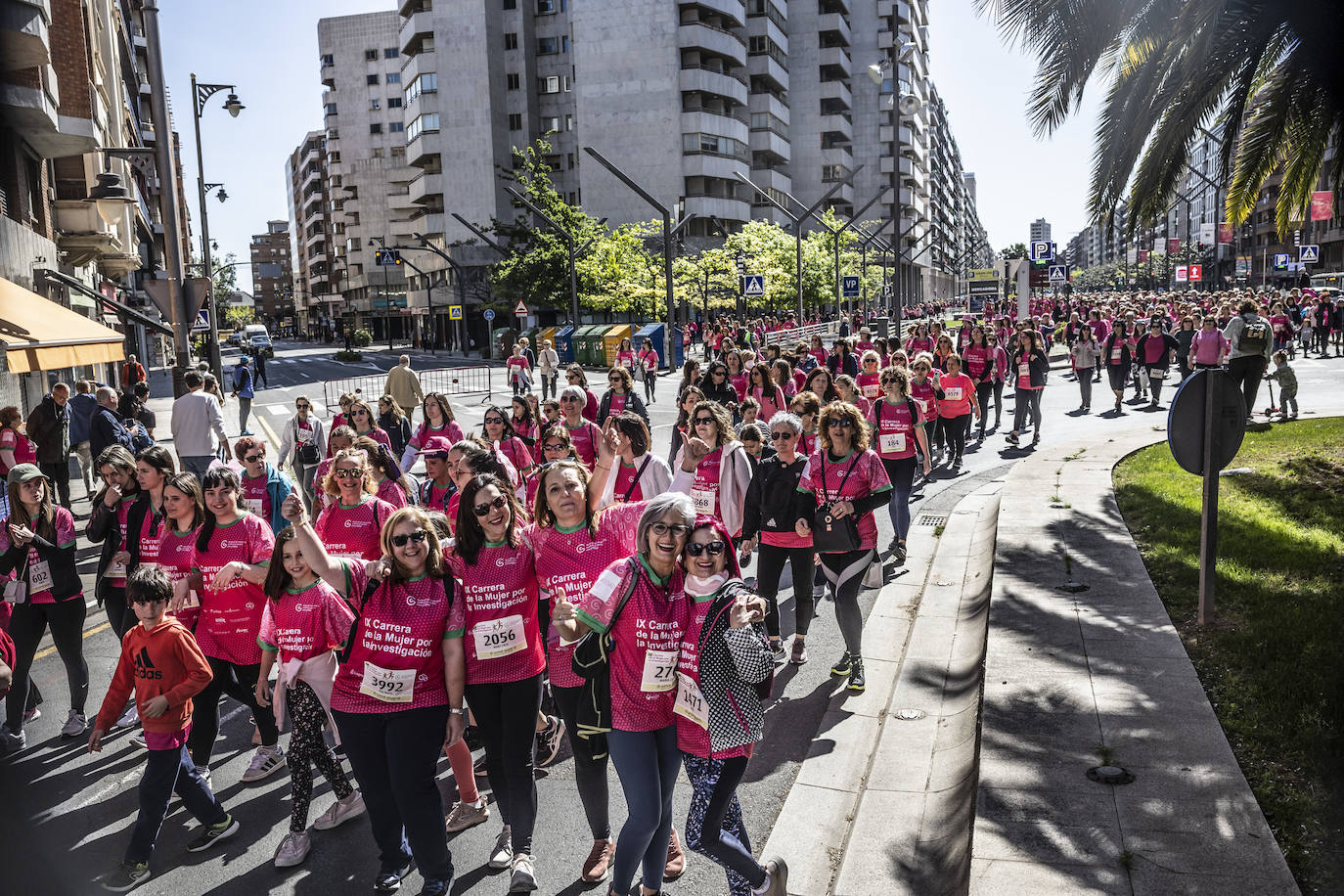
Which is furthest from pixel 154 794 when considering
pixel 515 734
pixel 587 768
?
pixel 587 768

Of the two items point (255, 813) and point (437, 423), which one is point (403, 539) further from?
point (437, 423)

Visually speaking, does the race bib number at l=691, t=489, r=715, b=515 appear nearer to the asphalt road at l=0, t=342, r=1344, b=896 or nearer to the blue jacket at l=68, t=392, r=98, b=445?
the asphalt road at l=0, t=342, r=1344, b=896

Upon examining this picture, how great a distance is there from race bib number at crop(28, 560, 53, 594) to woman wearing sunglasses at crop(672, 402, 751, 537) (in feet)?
13.1

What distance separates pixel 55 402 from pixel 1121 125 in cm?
1288

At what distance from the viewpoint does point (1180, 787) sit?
4.77 metres

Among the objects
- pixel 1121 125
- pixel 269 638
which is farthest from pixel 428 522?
pixel 1121 125

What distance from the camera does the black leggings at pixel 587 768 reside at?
441cm

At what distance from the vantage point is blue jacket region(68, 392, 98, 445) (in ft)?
45.8

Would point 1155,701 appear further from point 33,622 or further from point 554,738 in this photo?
point 33,622

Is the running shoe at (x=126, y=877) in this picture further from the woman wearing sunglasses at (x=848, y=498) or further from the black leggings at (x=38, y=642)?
the woman wearing sunglasses at (x=848, y=498)

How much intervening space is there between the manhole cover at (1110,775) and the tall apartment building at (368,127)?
346ft

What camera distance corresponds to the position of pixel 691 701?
392 centimetres

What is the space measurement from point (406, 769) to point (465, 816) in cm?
108

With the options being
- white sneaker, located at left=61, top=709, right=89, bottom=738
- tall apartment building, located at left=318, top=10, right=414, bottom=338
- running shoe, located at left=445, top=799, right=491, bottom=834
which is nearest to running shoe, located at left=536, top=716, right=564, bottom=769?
running shoe, located at left=445, top=799, right=491, bottom=834
